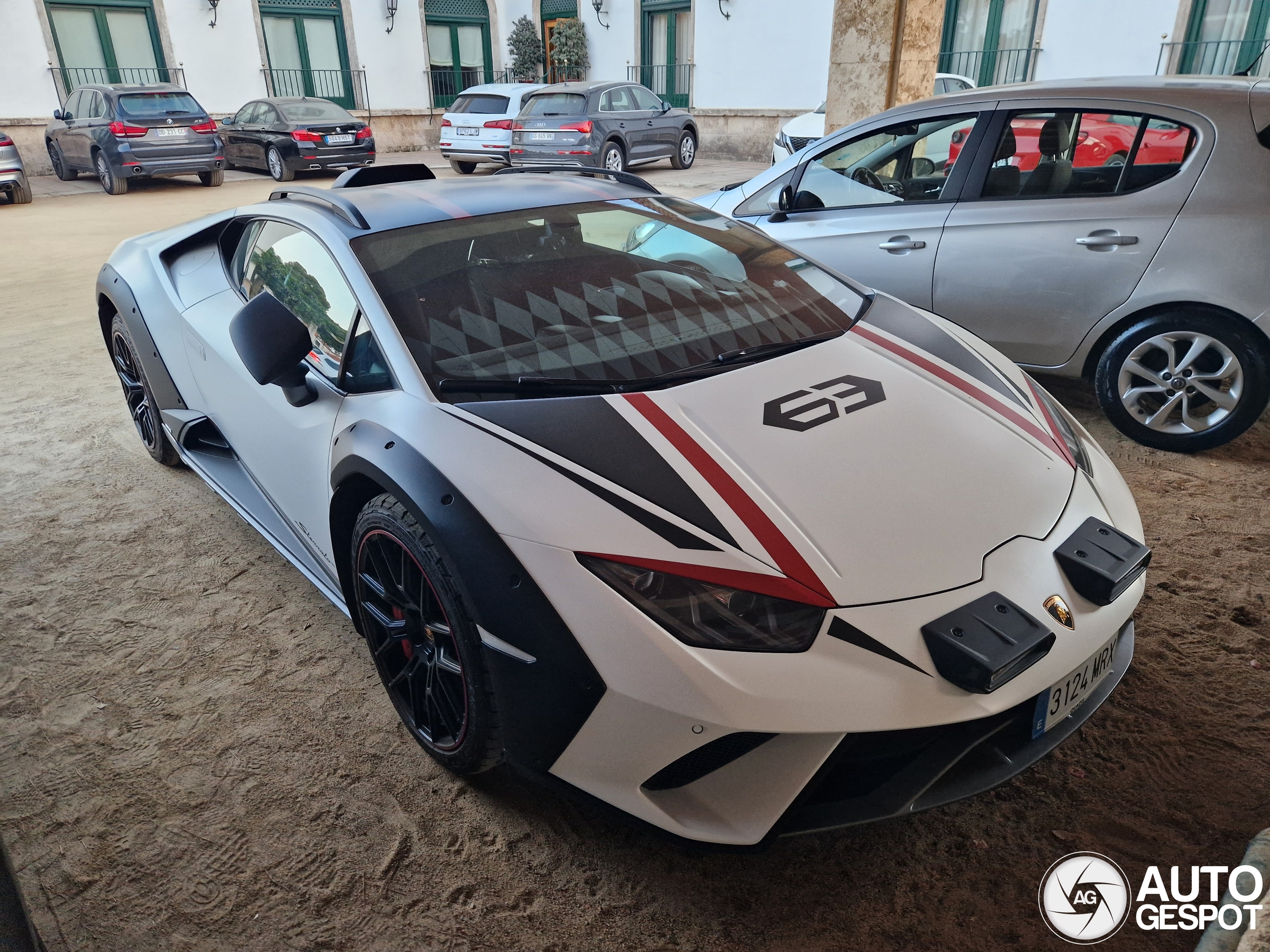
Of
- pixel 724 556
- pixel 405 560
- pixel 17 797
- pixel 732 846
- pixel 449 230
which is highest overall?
pixel 449 230

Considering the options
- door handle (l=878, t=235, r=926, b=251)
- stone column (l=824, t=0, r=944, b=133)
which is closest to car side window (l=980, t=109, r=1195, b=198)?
door handle (l=878, t=235, r=926, b=251)

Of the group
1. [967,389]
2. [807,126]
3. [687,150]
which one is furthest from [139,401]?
[687,150]

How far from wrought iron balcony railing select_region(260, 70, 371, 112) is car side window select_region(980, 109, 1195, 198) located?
788 inches

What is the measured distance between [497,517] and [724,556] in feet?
1.48

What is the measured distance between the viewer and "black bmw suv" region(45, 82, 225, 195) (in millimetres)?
13234

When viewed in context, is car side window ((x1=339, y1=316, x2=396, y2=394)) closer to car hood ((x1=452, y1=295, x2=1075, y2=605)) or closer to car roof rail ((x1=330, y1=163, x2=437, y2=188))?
car hood ((x1=452, y1=295, x2=1075, y2=605))

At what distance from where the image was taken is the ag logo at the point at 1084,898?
1.72 metres

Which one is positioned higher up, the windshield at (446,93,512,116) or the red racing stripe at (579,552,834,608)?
the windshield at (446,93,512,116)

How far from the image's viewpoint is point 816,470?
1.83 metres

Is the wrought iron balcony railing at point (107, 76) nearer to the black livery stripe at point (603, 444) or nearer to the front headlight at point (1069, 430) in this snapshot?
the black livery stripe at point (603, 444)

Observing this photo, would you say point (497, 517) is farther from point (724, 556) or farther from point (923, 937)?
point (923, 937)

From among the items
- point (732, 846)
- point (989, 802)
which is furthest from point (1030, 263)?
point (732, 846)

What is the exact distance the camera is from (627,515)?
5.53 ft
